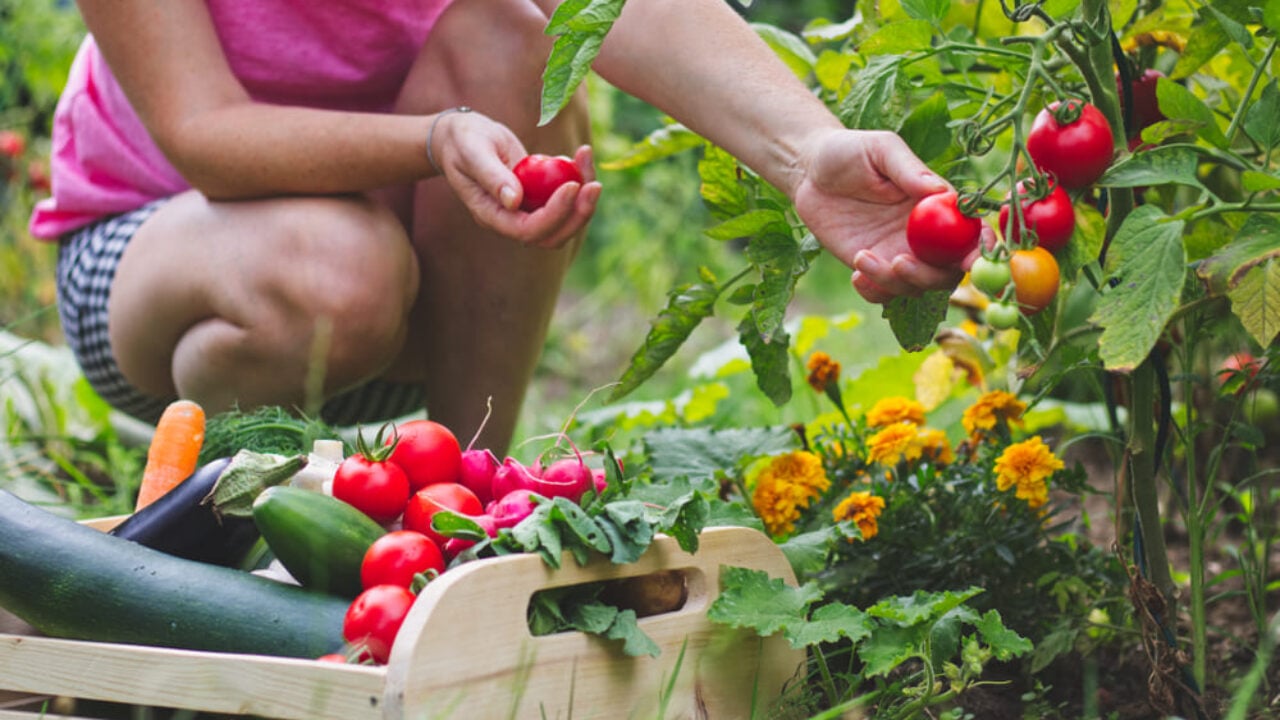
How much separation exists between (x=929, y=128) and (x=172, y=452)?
0.95 metres

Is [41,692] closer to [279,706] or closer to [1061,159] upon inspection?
[279,706]

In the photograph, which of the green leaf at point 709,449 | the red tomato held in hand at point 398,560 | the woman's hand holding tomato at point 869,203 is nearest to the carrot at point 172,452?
the red tomato held in hand at point 398,560

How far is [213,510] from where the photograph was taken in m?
1.31

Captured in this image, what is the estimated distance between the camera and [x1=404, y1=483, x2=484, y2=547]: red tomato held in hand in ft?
4.05

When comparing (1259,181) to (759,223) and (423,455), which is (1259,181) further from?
(423,455)

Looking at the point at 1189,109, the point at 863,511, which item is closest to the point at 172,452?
the point at 863,511

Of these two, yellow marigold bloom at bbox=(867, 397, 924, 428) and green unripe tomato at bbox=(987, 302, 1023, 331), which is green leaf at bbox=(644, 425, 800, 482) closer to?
yellow marigold bloom at bbox=(867, 397, 924, 428)

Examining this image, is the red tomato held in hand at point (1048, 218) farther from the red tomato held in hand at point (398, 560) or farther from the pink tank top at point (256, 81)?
the pink tank top at point (256, 81)

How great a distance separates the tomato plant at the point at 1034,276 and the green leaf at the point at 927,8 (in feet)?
1.09

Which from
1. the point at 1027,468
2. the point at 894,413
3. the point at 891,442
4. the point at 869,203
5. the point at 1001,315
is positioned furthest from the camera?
the point at 894,413

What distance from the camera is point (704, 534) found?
4.00 ft

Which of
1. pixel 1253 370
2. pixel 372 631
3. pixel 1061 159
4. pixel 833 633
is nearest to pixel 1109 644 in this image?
pixel 1253 370

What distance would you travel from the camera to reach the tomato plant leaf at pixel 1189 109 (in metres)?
1.15

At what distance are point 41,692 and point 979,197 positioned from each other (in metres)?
0.94
